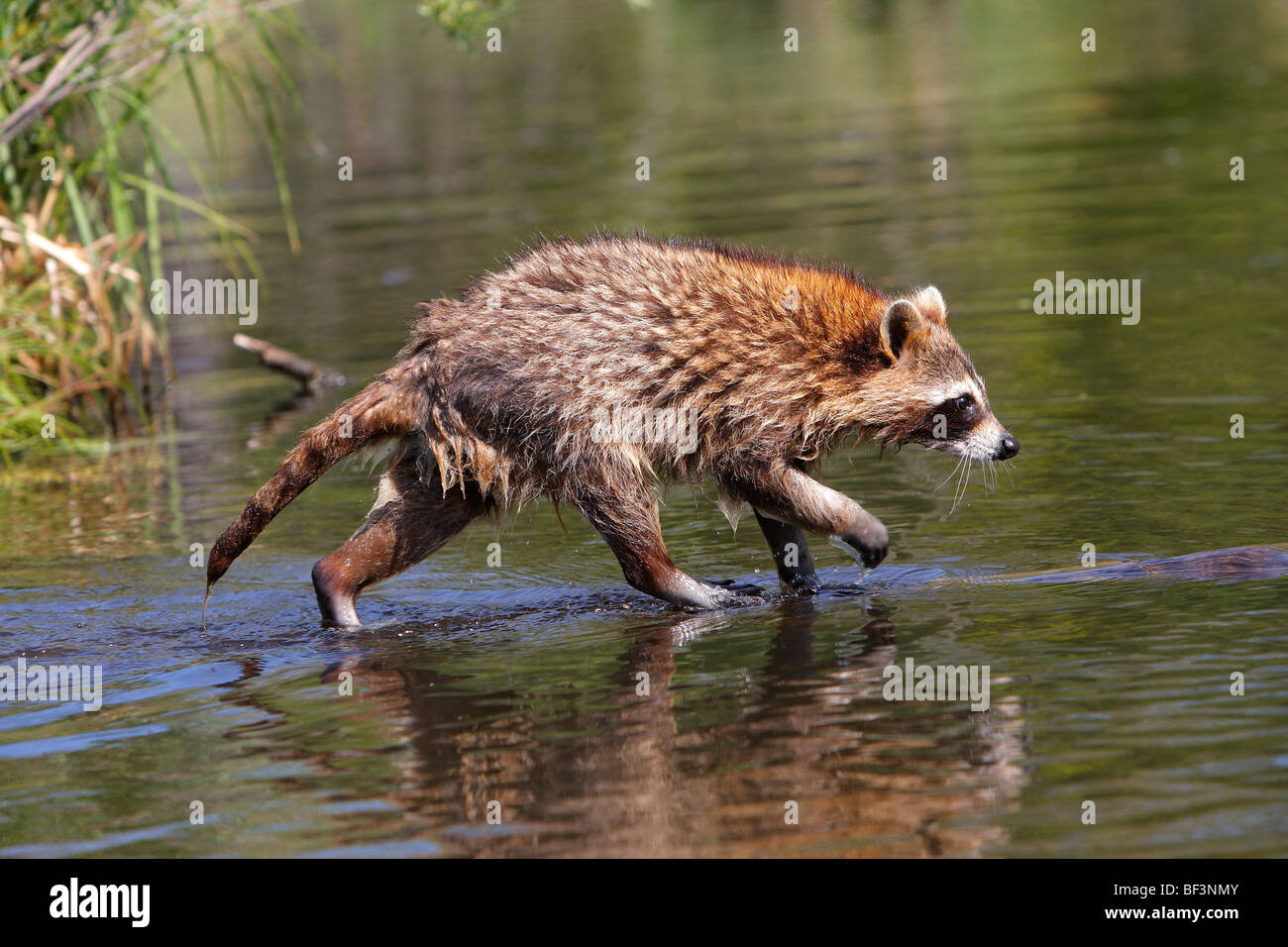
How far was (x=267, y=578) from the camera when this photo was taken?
8.76 meters

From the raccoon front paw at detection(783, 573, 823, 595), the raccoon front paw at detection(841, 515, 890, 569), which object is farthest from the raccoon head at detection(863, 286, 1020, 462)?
the raccoon front paw at detection(783, 573, 823, 595)

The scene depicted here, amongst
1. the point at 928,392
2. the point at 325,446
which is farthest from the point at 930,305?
the point at 325,446

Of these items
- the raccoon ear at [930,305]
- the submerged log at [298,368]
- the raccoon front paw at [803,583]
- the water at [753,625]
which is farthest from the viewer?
the submerged log at [298,368]

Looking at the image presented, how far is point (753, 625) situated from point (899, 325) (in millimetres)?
1522

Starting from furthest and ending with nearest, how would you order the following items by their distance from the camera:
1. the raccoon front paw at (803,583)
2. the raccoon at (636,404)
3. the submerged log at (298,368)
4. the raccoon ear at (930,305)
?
1. the submerged log at (298,368)
2. the raccoon front paw at (803,583)
3. the raccoon ear at (930,305)
4. the raccoon at (636,404)

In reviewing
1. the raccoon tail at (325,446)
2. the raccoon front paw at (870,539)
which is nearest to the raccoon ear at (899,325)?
the raccoon front paw at (870,539)

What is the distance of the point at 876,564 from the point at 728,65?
87.0ft

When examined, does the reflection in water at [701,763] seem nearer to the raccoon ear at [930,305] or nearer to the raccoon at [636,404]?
the raccoon at [636,404]

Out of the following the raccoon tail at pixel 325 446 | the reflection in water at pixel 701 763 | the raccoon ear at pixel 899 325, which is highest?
the raccoon ear at pixel 899 325

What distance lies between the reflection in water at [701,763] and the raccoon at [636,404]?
80 centimetres

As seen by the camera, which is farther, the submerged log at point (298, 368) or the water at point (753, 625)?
the submerged log at point (298, 368)

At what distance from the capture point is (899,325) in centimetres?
759

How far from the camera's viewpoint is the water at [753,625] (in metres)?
5.35

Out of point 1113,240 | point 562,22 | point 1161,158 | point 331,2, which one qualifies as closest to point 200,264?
point 1113,240
